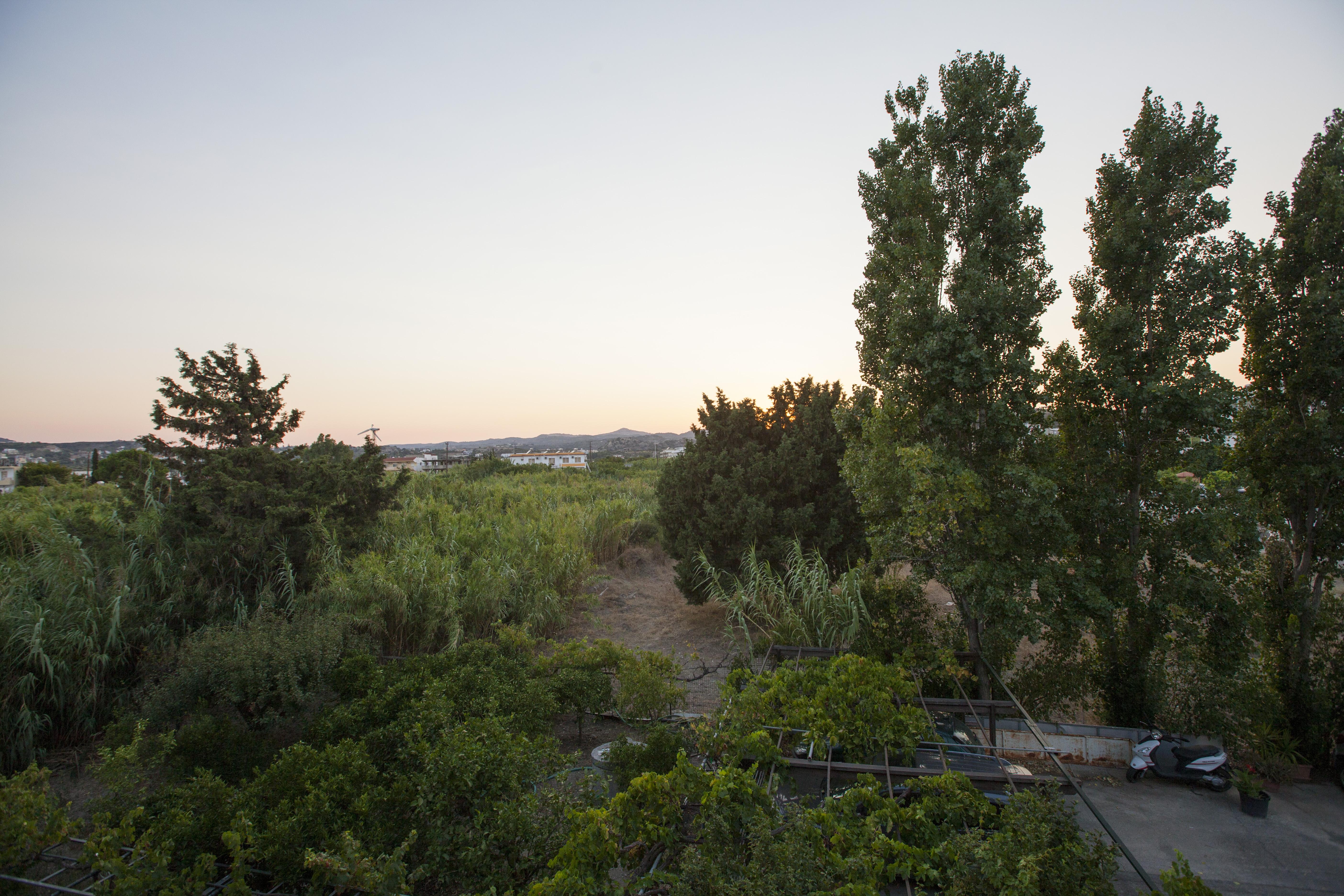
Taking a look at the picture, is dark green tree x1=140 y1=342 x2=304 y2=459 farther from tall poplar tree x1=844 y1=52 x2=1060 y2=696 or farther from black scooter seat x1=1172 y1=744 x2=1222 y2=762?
black scooter seat x1=1172 y1=744 x2=1222 y2=762

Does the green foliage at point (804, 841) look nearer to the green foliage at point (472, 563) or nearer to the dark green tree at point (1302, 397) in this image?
the dark green tree at point (1302, 397)

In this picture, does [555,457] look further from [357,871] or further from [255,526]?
[357,871]

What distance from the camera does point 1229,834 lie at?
4484 mm

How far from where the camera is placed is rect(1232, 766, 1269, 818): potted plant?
4.65 metres

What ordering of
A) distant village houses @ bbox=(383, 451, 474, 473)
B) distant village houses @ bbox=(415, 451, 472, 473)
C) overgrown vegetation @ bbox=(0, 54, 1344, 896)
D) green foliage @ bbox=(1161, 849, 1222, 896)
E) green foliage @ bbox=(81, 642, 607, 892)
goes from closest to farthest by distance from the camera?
green foliage @ bbox=(1161, 849, 1222, 896), green foliage @ bbox=(81, 642, 607, 892), overgrown vegetation @ bbox=(0, 54, 1344, 896), distant village houses @ bbox=(383, 451, 474, 473), distant village houses @ bbox=(415, 451, 472, 473)

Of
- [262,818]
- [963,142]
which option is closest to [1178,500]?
[963,142]

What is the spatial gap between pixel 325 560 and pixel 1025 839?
7.25 metres

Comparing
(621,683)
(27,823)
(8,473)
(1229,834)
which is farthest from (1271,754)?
(8,473)

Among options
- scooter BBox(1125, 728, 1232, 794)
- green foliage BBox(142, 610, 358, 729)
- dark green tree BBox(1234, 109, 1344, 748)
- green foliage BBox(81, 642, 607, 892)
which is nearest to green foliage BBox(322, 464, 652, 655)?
green foliage BBox(142, 610, 358, 729)

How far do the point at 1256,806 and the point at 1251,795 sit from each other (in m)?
0.10

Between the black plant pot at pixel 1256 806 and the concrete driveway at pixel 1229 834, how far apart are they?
0.10 feet

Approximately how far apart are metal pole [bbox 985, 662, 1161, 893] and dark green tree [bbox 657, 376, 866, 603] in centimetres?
339

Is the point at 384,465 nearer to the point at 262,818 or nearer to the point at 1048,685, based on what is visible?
the point at 262,818

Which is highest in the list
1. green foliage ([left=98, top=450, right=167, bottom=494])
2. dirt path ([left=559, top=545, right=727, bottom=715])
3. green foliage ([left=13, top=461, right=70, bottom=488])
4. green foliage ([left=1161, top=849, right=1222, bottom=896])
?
green foliage ([left=98, top=450, right=167, bottom=494])
